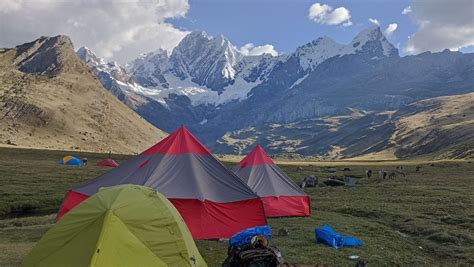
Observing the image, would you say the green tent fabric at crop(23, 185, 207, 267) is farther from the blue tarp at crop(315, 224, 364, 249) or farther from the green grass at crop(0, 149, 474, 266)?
the blue tarp at crop(315, 224, 364, 249)

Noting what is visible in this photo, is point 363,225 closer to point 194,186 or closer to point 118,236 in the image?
point 194,186

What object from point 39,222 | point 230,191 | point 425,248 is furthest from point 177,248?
point 39,222

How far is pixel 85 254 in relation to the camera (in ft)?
36.7

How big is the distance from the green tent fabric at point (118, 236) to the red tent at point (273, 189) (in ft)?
40.6

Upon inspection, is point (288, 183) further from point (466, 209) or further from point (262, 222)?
point (466, 209)

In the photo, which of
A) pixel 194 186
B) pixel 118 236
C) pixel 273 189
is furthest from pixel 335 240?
pixel 118 236

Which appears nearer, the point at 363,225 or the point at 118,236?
the point at 118,236

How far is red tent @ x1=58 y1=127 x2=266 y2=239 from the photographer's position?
1778cm

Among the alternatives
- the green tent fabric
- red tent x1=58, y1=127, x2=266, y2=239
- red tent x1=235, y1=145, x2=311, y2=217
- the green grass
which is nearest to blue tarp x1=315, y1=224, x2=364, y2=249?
the green grass

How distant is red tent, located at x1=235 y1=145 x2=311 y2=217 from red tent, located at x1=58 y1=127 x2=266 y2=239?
22.6ft

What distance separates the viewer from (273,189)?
84.6 feet

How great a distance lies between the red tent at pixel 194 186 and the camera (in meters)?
17.8

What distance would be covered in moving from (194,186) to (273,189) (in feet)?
28.9

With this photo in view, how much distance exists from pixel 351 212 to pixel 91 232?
20142mm
